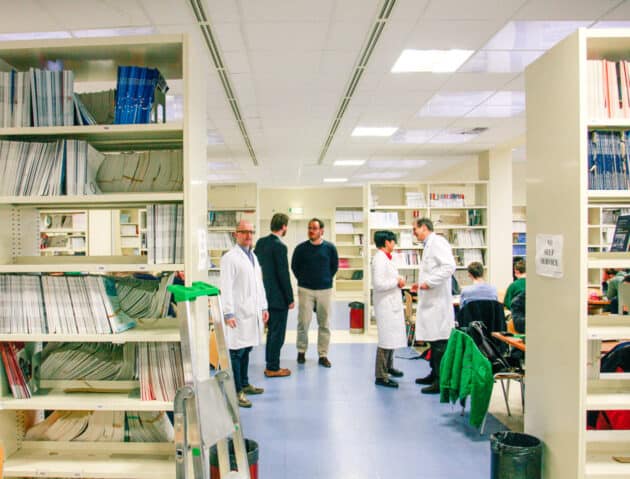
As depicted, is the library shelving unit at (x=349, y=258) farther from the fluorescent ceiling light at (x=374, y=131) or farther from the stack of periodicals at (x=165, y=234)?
the stack of periodicals at (x=165, y=234)

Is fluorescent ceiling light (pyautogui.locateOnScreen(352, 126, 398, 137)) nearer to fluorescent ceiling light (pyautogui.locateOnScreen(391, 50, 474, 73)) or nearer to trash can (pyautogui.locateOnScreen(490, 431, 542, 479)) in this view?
fluorescent ceiling light (pyautogui.locateOnScreen(391, 50, 474, 73))

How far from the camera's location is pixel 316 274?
544 centimetres

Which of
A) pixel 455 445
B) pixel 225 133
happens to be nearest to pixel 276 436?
pixel 455 445

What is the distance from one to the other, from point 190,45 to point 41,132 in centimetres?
80

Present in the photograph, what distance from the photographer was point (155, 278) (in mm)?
2584

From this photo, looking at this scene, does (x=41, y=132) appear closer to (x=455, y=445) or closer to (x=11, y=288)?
(x=11, y=288)

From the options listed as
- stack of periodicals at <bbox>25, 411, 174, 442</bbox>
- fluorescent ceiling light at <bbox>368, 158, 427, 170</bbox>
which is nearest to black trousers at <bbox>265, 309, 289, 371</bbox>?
stack of periodicals at <bbox>25, 411, 174, 442</bbox>

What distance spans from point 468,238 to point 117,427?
6574mm

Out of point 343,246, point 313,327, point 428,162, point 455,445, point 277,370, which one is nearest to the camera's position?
point 455,445

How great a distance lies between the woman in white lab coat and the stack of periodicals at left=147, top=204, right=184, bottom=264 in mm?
2675

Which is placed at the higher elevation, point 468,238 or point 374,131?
point 374,131

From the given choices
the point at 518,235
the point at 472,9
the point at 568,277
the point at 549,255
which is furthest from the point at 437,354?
the point at 518,235

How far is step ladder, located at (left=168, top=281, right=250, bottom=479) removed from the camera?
186 cm

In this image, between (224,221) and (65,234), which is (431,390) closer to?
(224,221)
